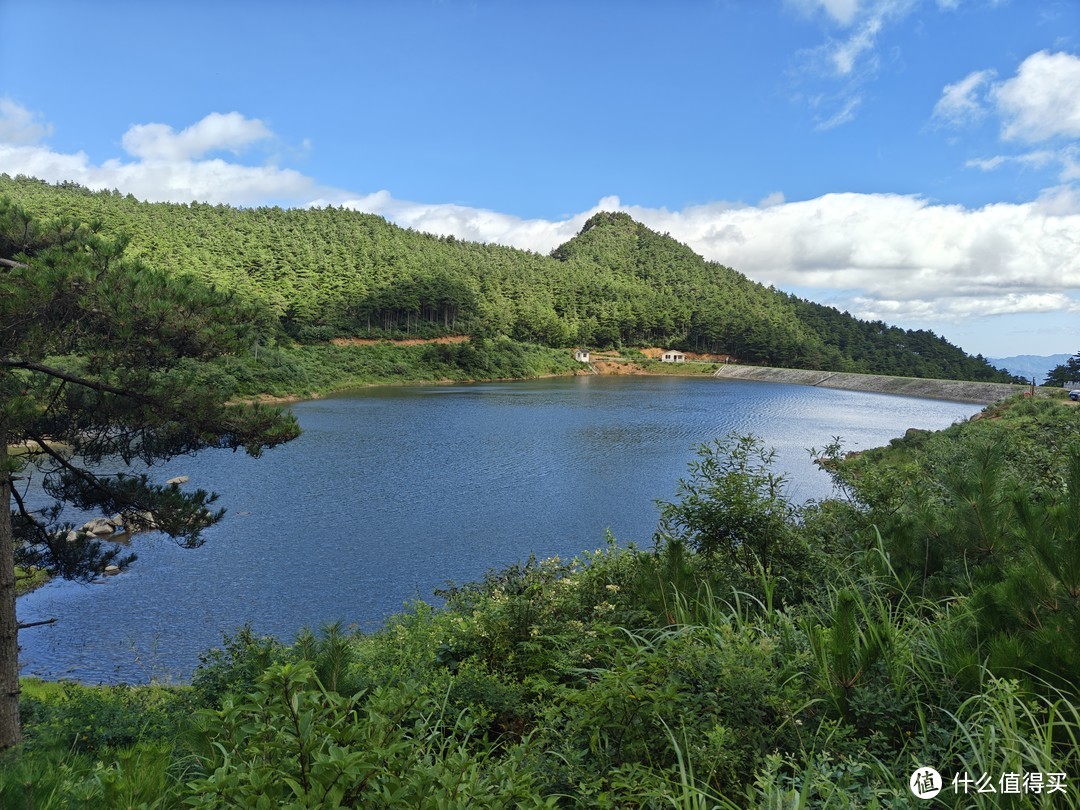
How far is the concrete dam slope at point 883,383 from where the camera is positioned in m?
57.7

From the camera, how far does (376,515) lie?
61.8ft

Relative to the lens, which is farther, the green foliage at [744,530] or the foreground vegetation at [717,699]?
the green foliage at [744,530]

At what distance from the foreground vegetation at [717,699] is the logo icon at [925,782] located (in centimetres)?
4

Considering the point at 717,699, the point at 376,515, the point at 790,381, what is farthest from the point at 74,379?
the point at 790,381

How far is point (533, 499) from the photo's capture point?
21.0m

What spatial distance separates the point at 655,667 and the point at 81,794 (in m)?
1.92

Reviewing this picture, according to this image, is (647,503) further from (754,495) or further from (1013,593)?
(1013,593)

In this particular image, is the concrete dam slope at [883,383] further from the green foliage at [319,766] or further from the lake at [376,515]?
the green foliage at [319,766]

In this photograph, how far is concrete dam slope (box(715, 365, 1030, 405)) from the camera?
57713 mm

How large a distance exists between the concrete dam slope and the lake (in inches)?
711

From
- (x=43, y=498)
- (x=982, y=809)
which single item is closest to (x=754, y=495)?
(x=982, y=809)

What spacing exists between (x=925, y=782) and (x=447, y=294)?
7815 cm

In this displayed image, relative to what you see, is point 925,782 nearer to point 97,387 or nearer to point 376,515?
point 97,387

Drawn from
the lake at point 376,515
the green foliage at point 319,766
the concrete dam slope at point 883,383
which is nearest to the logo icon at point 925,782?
the green foliage at point 319,766
